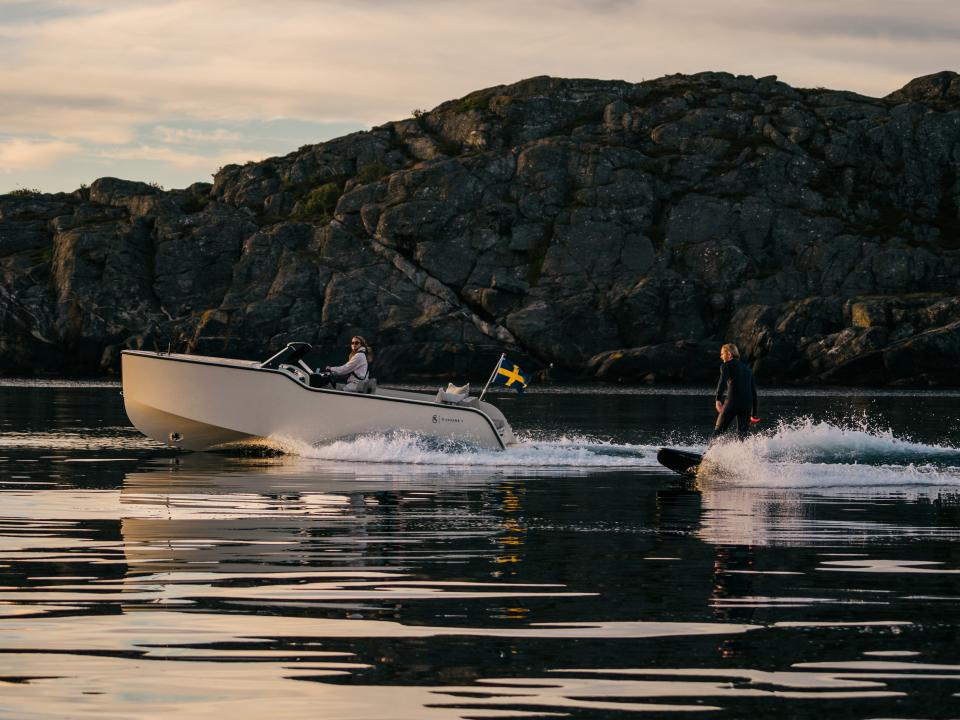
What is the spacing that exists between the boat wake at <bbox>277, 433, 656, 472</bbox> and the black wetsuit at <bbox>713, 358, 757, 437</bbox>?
245cm

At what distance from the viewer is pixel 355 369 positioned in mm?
27219

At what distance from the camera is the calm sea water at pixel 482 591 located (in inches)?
312

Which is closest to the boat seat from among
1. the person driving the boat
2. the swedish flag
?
the swedish flag

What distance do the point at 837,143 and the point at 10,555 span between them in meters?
133

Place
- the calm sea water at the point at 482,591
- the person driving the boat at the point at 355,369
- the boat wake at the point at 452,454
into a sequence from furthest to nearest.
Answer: the person driving the boat at the point at 355,369 < the boat wake at the point at 452,454 < the calm sea water at the point at 482,591

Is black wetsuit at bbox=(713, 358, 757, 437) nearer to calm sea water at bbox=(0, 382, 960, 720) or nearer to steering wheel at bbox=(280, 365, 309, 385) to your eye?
calm sea water at bbox=(0, 382, 960, 720)

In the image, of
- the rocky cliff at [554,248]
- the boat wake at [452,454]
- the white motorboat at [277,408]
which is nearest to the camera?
the boat wake at [452,454]

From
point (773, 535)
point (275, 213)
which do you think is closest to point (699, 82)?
point (275, 213)

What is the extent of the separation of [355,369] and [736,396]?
24.5 feet

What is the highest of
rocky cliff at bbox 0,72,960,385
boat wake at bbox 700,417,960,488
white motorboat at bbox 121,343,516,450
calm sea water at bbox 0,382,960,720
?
rocky cliff at bbox 0,72,960,385

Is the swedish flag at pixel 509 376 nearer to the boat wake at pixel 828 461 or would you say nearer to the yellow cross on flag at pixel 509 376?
Result: the yellow cross on flag at pixel 509 376

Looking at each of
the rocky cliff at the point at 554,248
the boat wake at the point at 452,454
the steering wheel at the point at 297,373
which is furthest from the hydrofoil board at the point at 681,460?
the rocky cliff at the point at 554,248

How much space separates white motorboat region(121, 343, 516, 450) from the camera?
1051 inches

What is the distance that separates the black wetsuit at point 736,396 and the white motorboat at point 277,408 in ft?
16.0
